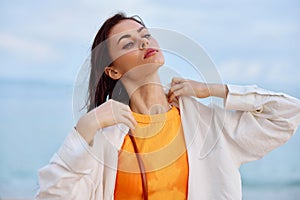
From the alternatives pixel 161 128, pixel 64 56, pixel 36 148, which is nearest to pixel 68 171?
pixel 161 128

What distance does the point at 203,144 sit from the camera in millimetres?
1200

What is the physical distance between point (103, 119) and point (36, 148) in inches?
147

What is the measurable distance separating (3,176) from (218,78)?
3.92 meters

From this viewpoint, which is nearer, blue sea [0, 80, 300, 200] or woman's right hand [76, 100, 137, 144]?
woman's right hand [76, 100, 137, 144]

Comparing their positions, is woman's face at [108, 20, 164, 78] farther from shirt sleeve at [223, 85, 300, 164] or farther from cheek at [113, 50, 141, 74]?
shirt sleeve at [223, 85, 300, 164]

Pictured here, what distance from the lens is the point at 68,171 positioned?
107 centimetres

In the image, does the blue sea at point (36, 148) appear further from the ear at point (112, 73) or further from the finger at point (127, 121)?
the finger at point (127, 121)

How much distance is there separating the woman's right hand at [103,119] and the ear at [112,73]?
117mm

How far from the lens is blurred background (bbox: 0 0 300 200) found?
13.0 ft

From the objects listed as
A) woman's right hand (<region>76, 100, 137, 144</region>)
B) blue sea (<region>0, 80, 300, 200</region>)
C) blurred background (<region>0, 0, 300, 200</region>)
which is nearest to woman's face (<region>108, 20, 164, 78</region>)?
woman's right hand (<region>76, 100, 137, 144</region>)

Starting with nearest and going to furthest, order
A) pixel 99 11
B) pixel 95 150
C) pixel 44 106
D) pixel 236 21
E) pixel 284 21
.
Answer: pixel 95 150 → pixel 99 11 → pixel 44 106 → pixel 236 21 → pixel 284 21

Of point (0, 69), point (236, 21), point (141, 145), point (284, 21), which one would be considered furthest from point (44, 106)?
point (141, 145)

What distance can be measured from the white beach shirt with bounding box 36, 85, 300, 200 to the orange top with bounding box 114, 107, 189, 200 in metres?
0.02

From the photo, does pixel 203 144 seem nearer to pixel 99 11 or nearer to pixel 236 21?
pixel 99 11
